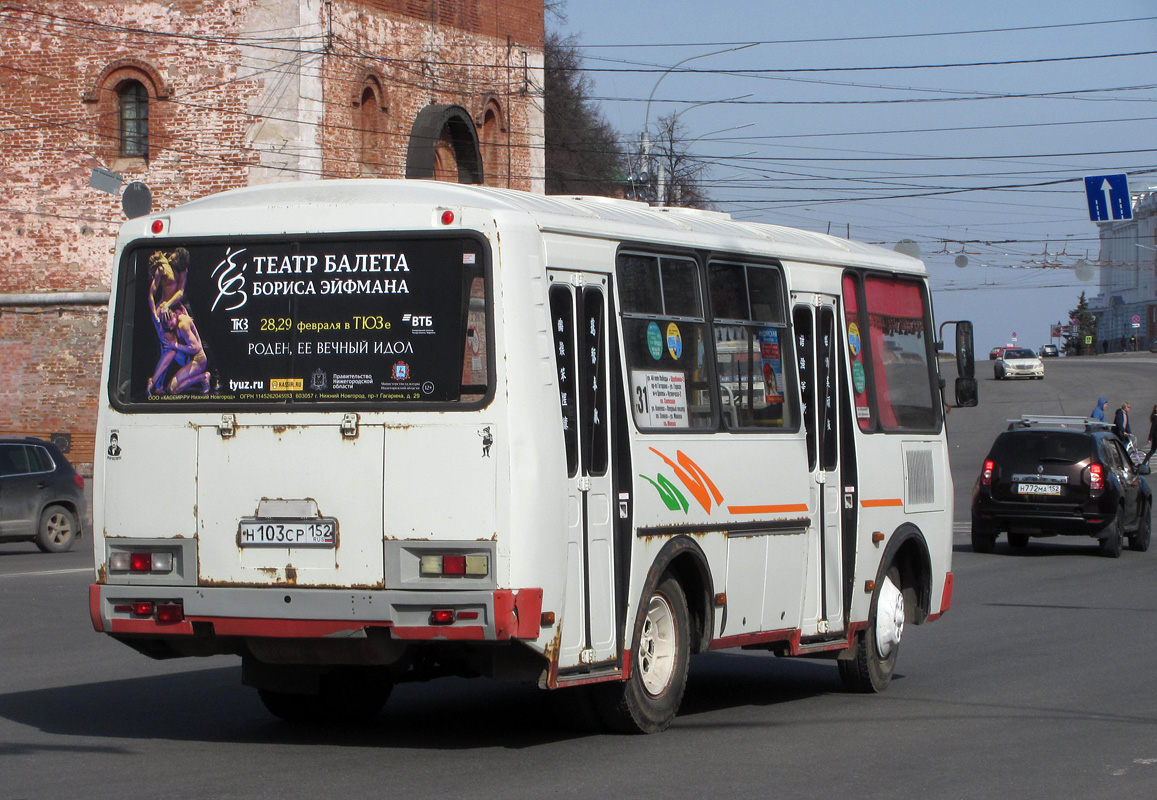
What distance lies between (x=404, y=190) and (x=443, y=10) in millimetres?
30586

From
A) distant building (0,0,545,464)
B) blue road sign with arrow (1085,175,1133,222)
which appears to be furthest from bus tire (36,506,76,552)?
blue road sign with arrow (1085,175,1133,222)

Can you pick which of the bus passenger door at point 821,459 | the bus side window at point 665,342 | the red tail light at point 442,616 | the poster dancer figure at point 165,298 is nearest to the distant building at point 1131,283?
the bus passenger door at point 821,459

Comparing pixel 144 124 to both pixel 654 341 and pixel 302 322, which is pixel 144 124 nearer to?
pixel 654 341

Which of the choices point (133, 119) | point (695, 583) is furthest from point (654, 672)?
point (133, 119)

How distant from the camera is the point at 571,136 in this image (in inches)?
2884

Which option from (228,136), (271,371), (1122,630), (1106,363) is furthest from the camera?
(1106,363)

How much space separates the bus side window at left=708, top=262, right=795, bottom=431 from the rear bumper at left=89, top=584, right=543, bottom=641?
2.35 m

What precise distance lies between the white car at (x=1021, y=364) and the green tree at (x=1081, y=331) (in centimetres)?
7995

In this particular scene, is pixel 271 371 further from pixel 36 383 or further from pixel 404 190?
pixel 36 383

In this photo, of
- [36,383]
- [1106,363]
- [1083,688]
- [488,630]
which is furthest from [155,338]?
[1106,363]

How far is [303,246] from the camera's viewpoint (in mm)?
8148

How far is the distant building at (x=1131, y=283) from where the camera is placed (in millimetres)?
141625

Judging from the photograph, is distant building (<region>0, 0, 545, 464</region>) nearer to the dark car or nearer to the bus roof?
the dark car

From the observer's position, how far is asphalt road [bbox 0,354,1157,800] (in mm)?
7340
